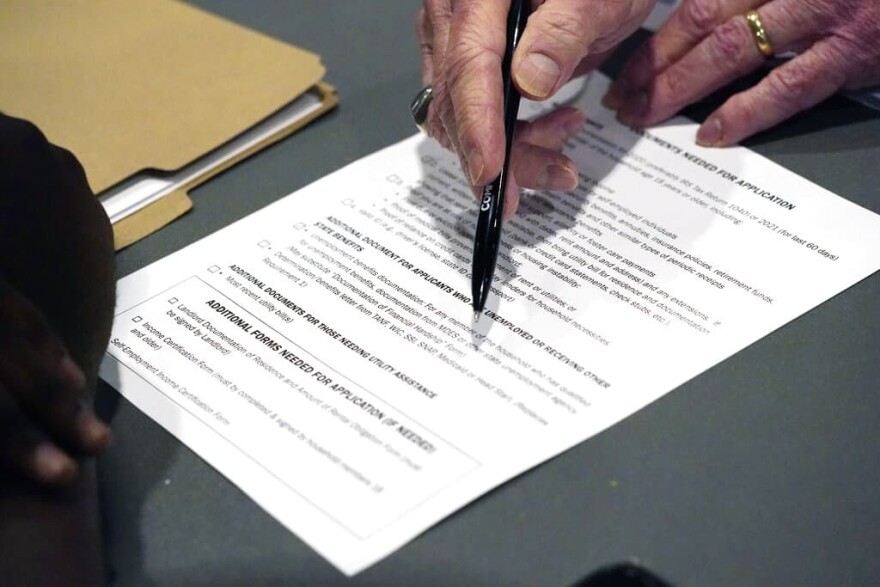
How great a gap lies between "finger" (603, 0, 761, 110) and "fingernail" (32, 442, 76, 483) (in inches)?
22.4

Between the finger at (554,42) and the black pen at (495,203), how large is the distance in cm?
1

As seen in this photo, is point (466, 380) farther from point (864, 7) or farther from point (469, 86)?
point (864, 7)

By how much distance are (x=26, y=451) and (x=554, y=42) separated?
44 centimetres

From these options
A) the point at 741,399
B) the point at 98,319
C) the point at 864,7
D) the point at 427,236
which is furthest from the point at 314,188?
the point at 864,7

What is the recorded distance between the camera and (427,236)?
Result: 2.28 ft

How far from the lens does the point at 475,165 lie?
635 millimetres

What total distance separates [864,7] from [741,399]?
407 millimetres

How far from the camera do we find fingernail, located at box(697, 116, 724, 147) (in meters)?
0.78

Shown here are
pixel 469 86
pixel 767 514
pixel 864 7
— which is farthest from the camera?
pixel 864 7

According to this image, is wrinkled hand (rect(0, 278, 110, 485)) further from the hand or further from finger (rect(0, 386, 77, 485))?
the hand

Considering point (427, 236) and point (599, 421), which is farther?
point (427, 236)

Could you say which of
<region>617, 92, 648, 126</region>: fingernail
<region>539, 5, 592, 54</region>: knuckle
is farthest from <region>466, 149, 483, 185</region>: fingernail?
<region>617, 92, 648, 126</region>: fingernail

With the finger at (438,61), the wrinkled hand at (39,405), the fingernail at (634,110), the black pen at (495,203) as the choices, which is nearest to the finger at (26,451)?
the wrinkled hand at (39,405)

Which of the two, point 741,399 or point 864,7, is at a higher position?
point 864,7
